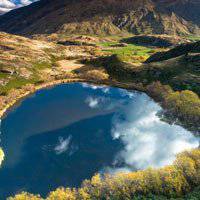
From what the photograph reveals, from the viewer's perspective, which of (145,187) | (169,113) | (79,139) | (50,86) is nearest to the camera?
(145,187)

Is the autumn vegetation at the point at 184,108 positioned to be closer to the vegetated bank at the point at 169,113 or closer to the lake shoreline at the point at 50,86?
the vegetated bank at the point at 169,113

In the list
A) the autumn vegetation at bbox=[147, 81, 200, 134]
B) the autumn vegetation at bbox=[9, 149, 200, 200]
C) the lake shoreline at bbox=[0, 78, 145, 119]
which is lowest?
the lake shoreline at bbox=[0, 78, 145, 119]

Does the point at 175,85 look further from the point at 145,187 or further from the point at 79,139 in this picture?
the point at 145,187

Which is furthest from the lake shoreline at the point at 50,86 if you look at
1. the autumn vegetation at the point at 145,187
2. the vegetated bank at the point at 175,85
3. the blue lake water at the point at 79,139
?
the autumn vegetation at the point at 145,187

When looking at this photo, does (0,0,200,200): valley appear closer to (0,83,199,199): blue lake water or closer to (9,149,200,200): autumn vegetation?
(9,149,200,200): autumn vegetation

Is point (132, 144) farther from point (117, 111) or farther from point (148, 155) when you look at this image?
point (117, 111)

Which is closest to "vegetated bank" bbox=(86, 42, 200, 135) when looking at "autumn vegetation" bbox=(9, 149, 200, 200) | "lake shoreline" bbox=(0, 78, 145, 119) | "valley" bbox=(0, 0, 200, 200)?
"valley" bbox=(0, 0, 200, 200)

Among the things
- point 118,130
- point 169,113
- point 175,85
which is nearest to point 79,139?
point 118,130

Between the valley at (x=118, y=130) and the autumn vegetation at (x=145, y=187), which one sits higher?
the autumn vegetation at (x=145, y=187)
